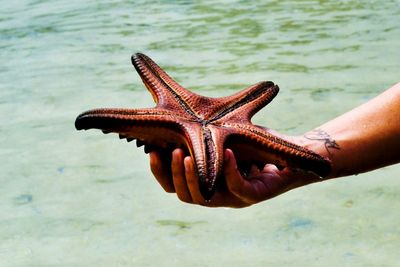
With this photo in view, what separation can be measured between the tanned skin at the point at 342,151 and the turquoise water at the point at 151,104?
0.88 meters

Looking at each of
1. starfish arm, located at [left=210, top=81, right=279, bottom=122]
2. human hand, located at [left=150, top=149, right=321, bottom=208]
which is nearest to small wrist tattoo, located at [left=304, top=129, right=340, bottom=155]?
human hand, located at [left=150, top=149, right=321, bottom=208]

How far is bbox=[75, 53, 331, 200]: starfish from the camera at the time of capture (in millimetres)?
2355

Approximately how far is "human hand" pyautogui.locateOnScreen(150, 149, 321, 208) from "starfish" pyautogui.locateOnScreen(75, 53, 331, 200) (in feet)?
0.14

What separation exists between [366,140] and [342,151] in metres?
0.10

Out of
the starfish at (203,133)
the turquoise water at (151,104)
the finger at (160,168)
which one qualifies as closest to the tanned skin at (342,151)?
the finger at (160,168)

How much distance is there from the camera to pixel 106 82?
6789 mm

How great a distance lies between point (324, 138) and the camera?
285 cm

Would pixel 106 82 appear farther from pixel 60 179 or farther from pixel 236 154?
pixel 236 154

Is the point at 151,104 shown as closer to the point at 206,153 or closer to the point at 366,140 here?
the point at 366,140

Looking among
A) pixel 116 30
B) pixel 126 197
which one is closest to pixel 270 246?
pixel 126 197

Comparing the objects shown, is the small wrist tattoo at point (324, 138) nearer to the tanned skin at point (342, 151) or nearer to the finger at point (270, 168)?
the tanned skin at point (342, 151)

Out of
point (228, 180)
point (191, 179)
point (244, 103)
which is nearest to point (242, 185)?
point (228, 180)

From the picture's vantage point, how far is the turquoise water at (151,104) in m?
3.80

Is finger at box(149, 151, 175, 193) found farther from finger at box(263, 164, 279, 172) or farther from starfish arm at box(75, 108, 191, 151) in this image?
finger at box(263, 164, 279, 172)
